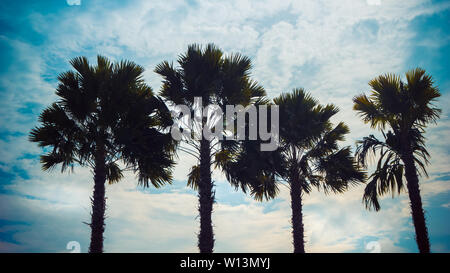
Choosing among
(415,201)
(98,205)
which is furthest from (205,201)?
(415,201)

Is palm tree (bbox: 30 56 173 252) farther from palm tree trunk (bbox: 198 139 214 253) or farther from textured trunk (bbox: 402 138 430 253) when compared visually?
textured trunk (bbox: 402 138 430 253)

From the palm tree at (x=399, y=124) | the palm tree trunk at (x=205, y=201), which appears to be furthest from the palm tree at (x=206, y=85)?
the palm tree at (x=399, y=124)

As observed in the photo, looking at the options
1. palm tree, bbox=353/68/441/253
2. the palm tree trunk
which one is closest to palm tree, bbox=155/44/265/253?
the palm tree trunk

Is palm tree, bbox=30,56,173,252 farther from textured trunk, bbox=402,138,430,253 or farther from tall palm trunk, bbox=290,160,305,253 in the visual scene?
textured trunk, bbox=402,138,430,253

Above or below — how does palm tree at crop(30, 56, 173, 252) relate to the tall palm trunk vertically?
above

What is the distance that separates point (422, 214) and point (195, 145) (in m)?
8.73

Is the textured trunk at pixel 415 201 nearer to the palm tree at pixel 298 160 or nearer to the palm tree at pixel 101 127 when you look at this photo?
the palm tree at pixel 298 160

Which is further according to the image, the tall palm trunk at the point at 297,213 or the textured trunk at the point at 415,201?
the tall palm trunk at the point at 297,213

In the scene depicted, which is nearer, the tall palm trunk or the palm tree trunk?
the palm tree trunk

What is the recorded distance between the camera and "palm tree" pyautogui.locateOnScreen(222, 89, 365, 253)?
13.0 metres

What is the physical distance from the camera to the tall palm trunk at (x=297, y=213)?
12.7m

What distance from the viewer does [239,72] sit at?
13.2 m

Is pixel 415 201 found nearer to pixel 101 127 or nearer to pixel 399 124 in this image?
pixel 399 124
